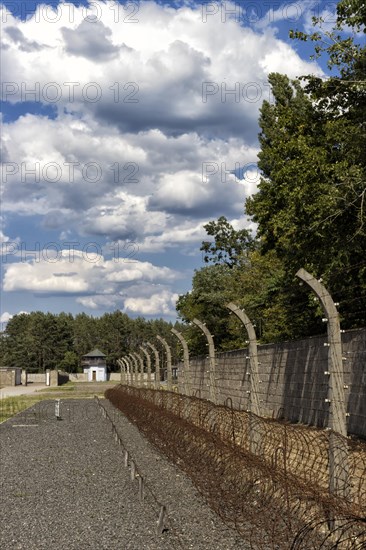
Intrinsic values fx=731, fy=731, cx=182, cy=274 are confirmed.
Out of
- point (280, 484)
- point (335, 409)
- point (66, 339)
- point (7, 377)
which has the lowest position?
point (280, 484)

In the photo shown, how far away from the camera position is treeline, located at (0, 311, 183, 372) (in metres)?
153

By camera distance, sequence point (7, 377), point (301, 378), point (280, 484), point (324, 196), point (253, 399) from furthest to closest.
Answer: point (7, 377), point (301, 378), point (324, 196), point (253, 399), point (280, 484)

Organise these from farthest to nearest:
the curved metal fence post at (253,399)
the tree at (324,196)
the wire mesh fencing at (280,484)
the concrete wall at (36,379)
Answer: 1. the concrete wall at (36,379)
2. the tree at (324,196)
3. the curved metal fence post at (253,399)
4. the wire mesh fencing at (280,484)

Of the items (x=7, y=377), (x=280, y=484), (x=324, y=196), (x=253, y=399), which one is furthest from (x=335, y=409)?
(x=7, y=377)

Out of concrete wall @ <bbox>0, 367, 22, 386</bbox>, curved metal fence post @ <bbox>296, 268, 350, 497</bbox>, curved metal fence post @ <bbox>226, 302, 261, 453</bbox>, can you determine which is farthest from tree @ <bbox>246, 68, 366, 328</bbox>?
concrete wall @ <bbox>0, 367, 22, 386</bbox>

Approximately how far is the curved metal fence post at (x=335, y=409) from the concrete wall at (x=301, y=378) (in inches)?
280

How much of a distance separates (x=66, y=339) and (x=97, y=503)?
492ft

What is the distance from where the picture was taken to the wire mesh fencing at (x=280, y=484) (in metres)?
6.32

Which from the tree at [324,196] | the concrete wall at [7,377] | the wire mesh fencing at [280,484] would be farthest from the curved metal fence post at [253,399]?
the concrete wall at [7,377]

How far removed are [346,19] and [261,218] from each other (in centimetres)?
791

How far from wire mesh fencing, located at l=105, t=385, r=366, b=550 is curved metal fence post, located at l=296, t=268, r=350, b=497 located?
0.01 metres

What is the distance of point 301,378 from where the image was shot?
58.7 feet

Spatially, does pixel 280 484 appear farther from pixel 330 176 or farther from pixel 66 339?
pixel 66 339

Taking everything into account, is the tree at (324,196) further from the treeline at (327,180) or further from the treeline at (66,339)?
the treeline at (66,339)
